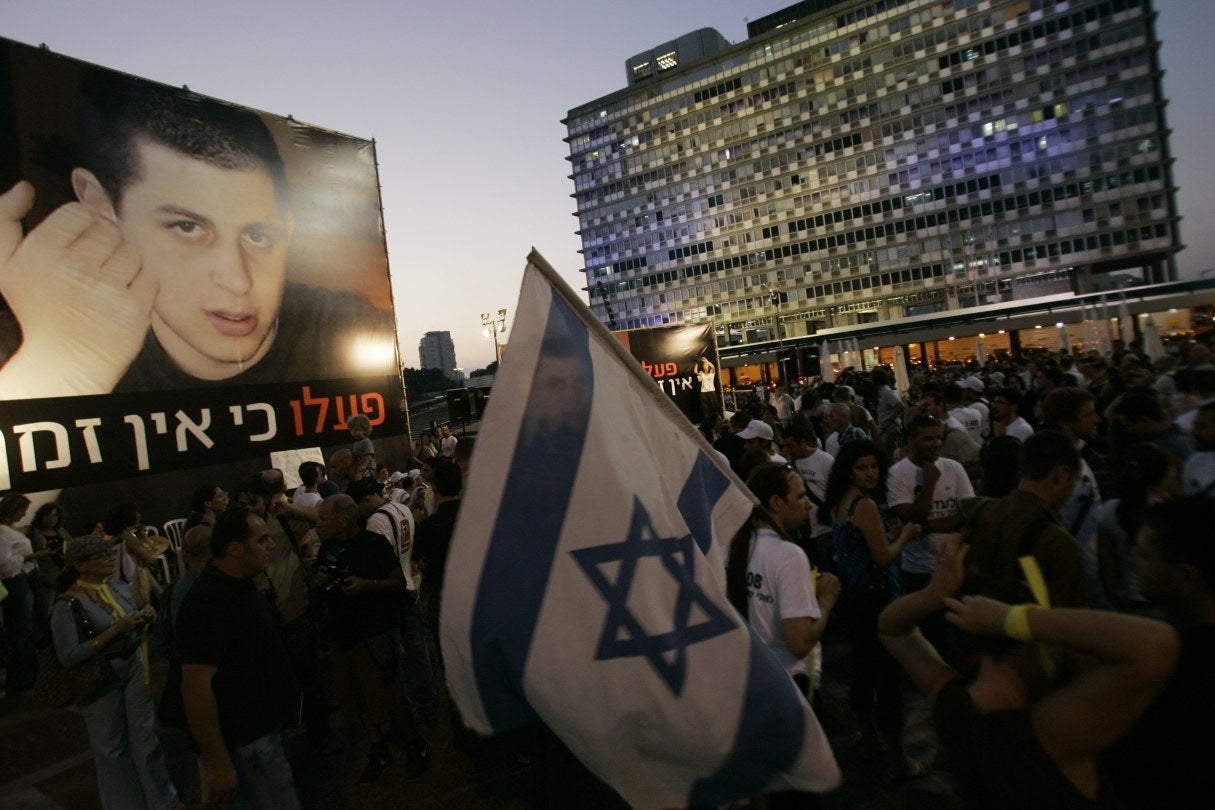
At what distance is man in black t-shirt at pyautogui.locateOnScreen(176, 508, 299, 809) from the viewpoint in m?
2.80

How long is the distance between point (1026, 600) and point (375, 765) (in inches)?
162

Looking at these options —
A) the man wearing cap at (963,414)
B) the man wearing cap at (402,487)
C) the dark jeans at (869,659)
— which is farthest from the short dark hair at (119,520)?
the man wearing cap at (963,414)

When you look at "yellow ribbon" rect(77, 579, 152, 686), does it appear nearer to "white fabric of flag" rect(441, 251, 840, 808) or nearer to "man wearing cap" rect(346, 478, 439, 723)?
"man wearing cap" rect(346, 478, 439, 723)

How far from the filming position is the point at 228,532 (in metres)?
3.01

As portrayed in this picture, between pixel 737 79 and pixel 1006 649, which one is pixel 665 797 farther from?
pixel 737 79

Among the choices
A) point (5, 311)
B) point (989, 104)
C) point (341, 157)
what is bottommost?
point (5, 311)

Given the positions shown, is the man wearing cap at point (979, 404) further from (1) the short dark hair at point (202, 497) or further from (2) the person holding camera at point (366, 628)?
(1) the short dark hair at point (202, 497)

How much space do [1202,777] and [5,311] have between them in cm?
1114

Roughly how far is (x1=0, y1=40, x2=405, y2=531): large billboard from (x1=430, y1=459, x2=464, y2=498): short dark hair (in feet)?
21.3

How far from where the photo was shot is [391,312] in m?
13.9

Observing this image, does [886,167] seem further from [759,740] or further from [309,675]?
[759,740]

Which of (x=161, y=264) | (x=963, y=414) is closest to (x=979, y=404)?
(x=963, y=414)

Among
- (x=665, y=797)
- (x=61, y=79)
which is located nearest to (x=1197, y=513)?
(x=665, y=797)

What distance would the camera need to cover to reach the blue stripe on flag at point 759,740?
69.3 inches
